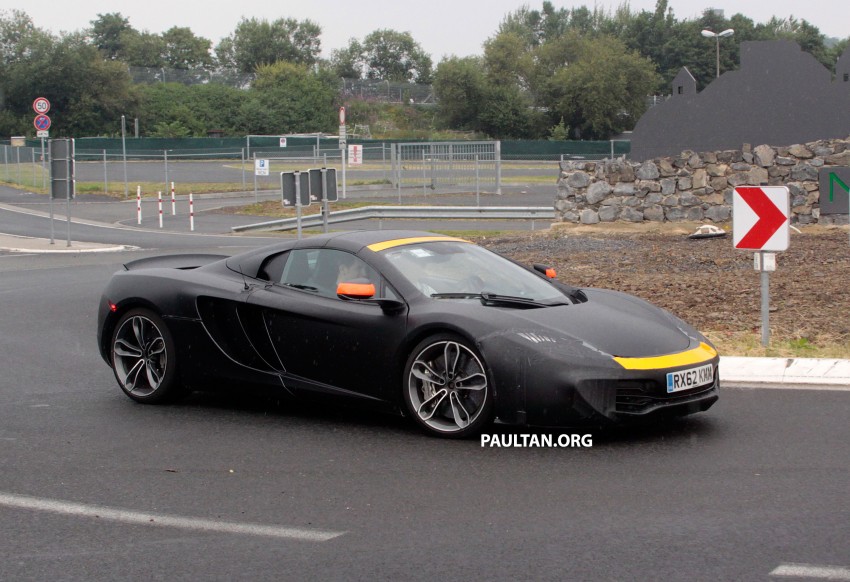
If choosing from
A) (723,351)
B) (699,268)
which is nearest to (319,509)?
(723,351)

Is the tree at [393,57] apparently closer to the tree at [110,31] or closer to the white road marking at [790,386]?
the tree at [110,31]

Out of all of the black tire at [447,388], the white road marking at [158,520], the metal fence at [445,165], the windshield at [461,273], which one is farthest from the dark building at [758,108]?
the white road marking at [158,520]

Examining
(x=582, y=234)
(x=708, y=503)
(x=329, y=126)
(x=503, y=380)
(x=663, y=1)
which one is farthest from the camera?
(x=663, y=1)

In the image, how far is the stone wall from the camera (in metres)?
22.8

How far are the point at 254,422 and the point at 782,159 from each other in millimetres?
17827

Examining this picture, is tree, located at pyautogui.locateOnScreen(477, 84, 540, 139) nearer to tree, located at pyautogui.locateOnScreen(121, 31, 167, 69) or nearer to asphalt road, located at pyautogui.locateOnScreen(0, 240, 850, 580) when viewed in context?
tree, located at pyautogui.locateOnScreen(121, 31, 167, 69)

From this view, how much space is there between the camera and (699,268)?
15961 mm

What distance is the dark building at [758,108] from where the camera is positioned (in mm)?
23953

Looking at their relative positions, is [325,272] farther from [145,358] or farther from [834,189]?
[834,189]

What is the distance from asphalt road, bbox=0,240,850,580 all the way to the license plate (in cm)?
35

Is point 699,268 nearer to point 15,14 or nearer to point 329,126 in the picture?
point 329,126

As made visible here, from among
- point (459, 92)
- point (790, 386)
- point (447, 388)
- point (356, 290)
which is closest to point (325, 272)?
point (356, 290)

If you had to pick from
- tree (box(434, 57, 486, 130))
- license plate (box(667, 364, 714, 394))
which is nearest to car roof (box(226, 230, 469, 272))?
license plate (box(667, 364, 714, 394))

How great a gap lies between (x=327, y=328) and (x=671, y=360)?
7.24ft
